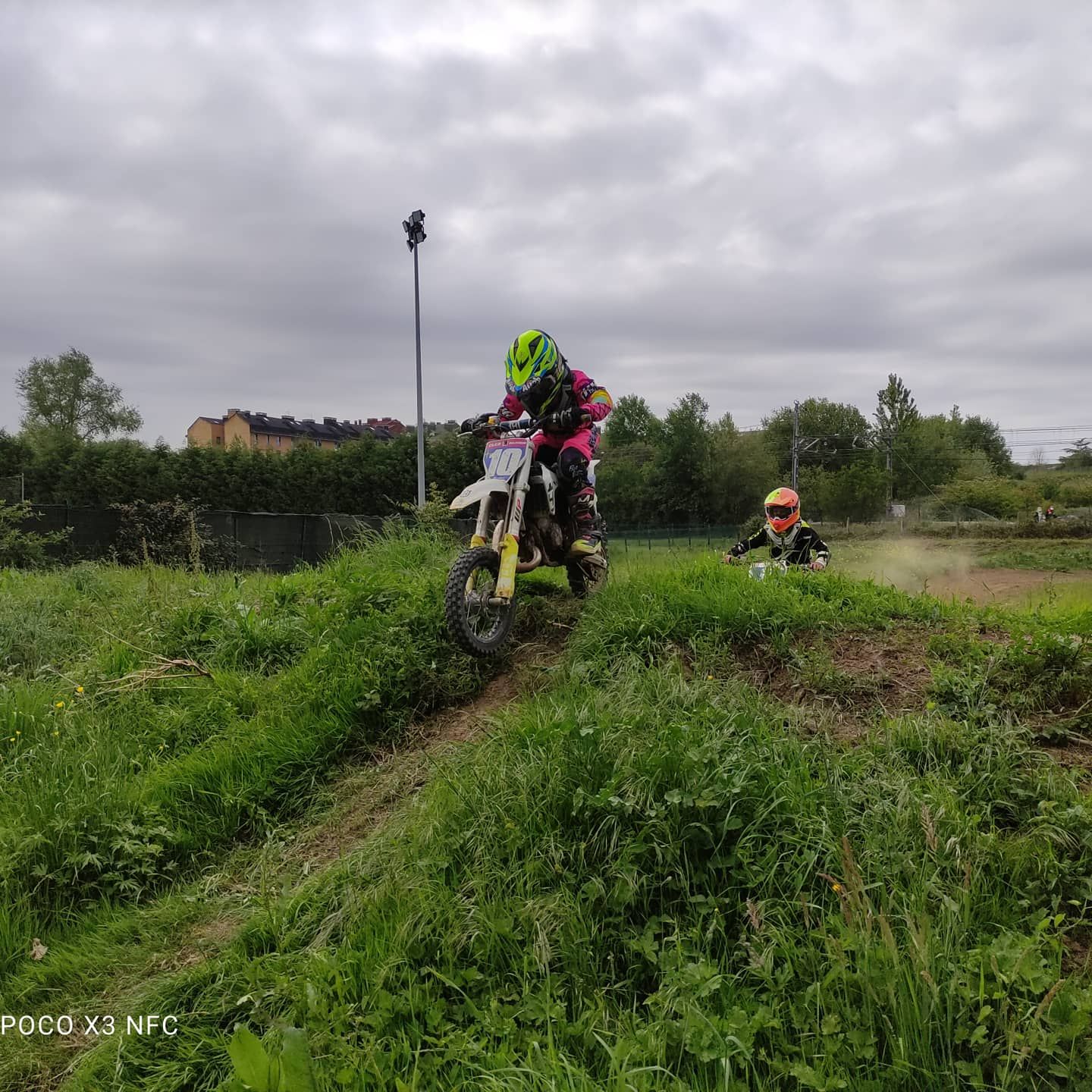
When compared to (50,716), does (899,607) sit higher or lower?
higher

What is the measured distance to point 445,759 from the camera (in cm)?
361

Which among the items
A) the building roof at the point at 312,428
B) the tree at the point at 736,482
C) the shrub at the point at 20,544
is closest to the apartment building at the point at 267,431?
the building roof at the point at 312,428

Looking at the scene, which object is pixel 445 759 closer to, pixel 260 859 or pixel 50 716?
pixel 260 859

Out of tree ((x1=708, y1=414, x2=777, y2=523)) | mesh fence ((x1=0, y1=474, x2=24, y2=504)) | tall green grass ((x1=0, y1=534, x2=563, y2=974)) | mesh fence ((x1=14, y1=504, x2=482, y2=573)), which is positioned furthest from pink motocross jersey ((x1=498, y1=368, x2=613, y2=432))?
tree ((x1=708, y1=414, x2=777, y2=523))

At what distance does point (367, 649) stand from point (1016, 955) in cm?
363

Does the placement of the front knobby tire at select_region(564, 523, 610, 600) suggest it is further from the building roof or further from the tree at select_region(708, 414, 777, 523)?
the building roof

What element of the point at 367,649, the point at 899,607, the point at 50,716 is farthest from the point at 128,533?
the point at 899,607

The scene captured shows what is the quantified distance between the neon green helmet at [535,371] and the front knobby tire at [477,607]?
1.54 metres

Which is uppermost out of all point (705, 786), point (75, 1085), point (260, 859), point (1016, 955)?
point (705, 786)

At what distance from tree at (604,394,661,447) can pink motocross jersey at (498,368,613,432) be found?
156 feet

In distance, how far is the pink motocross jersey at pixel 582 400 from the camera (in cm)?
591

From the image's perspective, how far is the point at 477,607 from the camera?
186 inches

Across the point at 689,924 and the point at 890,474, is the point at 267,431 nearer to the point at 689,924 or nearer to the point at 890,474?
the point at 890,474

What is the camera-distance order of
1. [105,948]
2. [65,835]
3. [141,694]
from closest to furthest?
[105,948]
[65,835]
[141,694]
